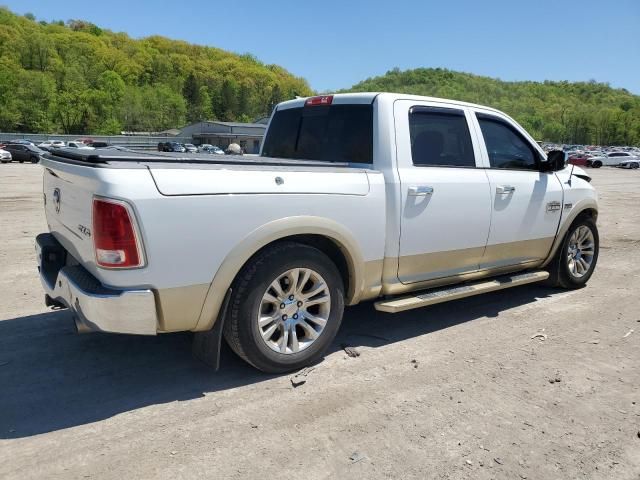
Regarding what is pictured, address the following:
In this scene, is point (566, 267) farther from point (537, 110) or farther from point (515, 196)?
point (537, 110)

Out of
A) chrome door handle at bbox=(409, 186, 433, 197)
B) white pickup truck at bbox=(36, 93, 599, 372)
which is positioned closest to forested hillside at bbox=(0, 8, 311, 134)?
white pickup truck at bbox=(36, 93, 599, 372)

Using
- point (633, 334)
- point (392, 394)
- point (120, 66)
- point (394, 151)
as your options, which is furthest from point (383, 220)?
point (120, 66)

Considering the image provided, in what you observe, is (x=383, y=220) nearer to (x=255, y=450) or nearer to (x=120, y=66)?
(x=255, y=450)

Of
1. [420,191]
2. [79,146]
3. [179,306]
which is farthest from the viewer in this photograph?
[79,146]

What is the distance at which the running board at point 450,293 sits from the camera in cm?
403

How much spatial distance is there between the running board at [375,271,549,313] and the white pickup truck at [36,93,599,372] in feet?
0.05

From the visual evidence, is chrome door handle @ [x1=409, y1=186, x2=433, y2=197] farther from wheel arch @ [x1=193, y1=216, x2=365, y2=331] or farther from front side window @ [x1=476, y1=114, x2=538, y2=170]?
front side window @ [x1=476, y1=114, x2=538, y2=170]

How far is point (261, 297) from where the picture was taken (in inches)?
133

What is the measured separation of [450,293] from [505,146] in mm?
1588

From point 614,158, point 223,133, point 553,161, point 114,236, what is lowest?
point 114,236

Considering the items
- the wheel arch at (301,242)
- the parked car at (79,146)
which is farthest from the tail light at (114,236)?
the parked car at (79,146)

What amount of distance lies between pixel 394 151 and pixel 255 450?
2334 millimetres

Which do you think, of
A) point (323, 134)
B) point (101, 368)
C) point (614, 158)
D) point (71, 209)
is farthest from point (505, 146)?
point (614, 158)

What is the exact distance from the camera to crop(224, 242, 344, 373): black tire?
334 cm
